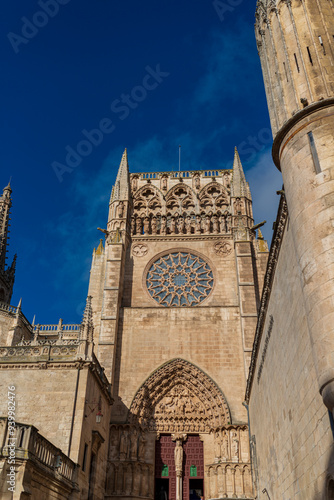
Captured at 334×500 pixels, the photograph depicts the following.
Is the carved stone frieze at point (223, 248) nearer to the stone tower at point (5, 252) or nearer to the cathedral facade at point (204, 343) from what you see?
the cathedral facade at point (204, 343)

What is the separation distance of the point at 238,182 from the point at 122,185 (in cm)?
690

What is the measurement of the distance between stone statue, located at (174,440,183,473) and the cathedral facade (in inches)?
2.6

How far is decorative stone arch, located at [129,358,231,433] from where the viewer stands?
1990cm

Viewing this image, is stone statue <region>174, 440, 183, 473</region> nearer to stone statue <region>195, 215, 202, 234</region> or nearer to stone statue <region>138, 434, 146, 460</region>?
stone statue <region>138, 434, 146, 460</region>

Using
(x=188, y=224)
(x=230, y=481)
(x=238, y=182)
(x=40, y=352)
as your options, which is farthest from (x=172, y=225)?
(x=230, y=481)

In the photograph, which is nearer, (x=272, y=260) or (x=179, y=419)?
(x=272, y=260)

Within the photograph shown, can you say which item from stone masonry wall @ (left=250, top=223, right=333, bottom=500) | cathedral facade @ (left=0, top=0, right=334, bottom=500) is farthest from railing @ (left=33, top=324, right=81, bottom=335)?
stone masonry wall @ (left=250, top=223, right=333, bottom=500)

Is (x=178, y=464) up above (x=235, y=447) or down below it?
below

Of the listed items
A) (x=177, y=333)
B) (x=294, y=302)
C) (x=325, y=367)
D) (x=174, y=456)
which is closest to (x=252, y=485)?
(x=174, y=456)

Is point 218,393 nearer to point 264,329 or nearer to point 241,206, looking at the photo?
point 264,329

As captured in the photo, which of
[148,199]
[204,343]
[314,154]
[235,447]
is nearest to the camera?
[314,154]

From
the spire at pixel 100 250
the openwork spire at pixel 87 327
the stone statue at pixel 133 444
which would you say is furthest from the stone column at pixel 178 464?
the spire at pixel 100 250

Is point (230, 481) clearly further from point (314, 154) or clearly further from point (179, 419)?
point (314, 154)

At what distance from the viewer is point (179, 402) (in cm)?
2080
